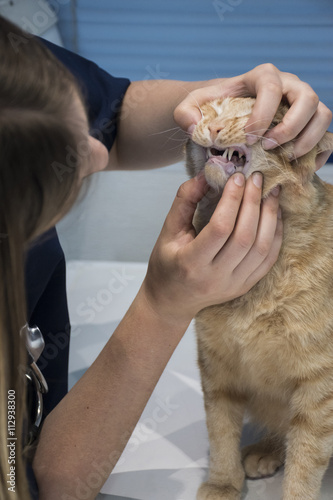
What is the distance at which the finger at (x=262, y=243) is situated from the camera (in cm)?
70

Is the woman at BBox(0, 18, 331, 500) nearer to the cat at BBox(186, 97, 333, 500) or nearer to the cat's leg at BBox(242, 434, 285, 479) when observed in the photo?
the cat at BBox(186, 97, 333, 500)

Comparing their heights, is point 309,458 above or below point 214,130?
below

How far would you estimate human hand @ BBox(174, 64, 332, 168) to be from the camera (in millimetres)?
672

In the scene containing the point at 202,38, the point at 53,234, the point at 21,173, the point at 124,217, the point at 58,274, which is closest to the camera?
the point at 21,173

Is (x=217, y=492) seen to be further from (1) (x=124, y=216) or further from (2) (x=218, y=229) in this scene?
(1) (x=124, y=216)

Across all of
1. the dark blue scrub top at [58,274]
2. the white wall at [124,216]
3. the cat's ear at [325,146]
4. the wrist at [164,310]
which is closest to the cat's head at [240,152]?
the cat's ear at [325,146]

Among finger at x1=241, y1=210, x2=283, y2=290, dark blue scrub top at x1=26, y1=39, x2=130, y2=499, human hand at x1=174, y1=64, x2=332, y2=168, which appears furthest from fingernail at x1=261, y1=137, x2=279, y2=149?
dark blue scrub top at x1=26, y1=39, x2=130, y2=499

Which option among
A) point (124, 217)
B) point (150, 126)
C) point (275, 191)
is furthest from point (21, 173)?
point (124, 217)

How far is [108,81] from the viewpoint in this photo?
112cm

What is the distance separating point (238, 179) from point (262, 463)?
46cm

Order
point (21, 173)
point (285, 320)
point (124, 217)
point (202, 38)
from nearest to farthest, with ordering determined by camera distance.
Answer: point (21, 173), point (285, 320), point (202, 38), point (124, 217)

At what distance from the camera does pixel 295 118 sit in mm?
669

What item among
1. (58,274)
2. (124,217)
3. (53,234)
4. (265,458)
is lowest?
(124,217)

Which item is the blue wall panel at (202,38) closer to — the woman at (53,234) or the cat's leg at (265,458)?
the woman at (53,234)
